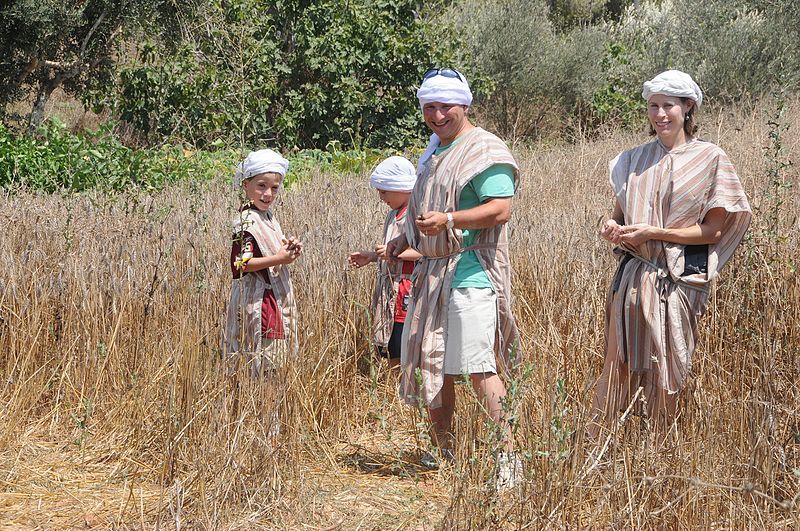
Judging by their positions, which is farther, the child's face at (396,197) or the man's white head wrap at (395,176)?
the child's face at (396,197)

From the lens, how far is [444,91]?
359 centimetres

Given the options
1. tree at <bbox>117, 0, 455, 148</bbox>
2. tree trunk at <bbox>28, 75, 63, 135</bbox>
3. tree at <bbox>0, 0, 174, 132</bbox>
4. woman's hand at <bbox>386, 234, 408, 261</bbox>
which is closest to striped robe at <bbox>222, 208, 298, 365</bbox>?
woman's hand at <bbox>386, 234, 408, 261</bbox>

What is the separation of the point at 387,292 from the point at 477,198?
1141 millimetres

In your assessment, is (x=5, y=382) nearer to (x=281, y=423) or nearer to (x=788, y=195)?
(x=281, y=423)

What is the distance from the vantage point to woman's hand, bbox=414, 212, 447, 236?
3.40 m

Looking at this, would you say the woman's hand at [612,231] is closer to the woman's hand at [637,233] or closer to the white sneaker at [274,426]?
the woman's hand at [637,233]

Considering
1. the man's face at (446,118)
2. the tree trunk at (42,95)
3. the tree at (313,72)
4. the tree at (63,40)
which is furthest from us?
the tree trunk at (42,95)

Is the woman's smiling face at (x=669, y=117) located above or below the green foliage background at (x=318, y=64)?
below

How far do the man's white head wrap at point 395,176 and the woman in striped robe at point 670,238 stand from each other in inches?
45.7

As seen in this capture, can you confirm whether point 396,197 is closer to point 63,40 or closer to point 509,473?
point 509,473

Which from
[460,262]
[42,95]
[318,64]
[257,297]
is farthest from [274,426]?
[42,95]

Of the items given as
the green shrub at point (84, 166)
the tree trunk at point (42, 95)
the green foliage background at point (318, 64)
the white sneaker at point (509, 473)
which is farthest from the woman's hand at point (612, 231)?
the tree trunk at point (42, 95)

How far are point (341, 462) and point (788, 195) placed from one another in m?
3.96

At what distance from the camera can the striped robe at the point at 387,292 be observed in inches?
177
